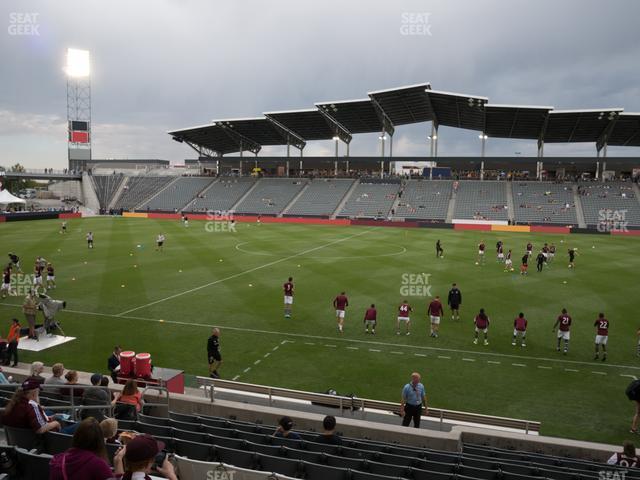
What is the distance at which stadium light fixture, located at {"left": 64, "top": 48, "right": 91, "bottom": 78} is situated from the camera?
80938 millimetres

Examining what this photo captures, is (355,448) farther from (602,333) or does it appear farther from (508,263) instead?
(508,263)

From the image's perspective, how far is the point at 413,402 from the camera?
10.7 meters

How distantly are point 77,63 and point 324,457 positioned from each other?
92627 millimetres

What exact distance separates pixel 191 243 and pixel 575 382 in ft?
120

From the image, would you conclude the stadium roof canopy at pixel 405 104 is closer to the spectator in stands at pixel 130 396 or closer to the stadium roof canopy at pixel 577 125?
the stadium roof canopy at pixel 577 125

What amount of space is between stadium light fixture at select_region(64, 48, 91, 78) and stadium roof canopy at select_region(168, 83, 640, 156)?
18.4 meters

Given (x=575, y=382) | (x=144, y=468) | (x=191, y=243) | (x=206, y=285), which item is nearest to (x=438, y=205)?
(x=191, y=243)

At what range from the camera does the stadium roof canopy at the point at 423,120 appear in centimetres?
6222

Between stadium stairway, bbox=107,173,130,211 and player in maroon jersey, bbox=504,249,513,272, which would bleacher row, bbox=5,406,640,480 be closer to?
player in maroon jersey, bbox=504,249,513,272

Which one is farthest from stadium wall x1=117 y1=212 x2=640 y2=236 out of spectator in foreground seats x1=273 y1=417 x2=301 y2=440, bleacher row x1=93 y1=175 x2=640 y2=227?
spectator in foreground seats x1=273 y1=417 x2=301 y2=440

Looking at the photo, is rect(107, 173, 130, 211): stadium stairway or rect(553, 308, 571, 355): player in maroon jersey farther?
rect(107, 173, 130, 211): stadium stairway

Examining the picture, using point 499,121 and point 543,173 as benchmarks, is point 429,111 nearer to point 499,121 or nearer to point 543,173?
point 499,121

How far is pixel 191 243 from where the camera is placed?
44.8m

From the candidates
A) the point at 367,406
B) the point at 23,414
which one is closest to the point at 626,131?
the point at 367,406
